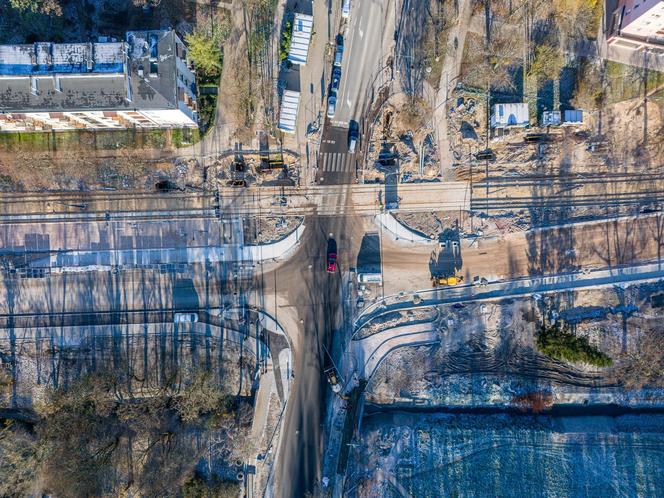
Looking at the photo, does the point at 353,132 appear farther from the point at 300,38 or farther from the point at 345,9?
the point at 345,9

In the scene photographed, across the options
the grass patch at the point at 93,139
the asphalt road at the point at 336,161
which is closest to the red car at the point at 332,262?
the asphalt road at the point at 336,161

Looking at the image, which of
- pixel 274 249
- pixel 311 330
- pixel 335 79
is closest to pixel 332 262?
pixel 274 249

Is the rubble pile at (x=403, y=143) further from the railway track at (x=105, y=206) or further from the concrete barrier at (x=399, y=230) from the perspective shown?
the railway track at (x=105, y=206)

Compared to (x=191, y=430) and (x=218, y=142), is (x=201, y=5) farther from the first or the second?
(x=191, y=430)

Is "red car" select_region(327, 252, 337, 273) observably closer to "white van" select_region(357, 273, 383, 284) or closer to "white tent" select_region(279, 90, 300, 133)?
"white van" select_region(357, 273, 383, 284)

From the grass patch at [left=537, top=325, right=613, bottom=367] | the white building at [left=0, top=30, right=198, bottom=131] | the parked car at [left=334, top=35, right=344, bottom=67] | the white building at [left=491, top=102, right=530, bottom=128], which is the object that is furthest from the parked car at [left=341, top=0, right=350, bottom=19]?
the grass patch at [left=537, top=325, right=613, bottom=367]

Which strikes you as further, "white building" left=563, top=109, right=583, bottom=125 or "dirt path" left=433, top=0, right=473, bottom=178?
"dirt path" left=433, top=0, right=473, bottom=178
